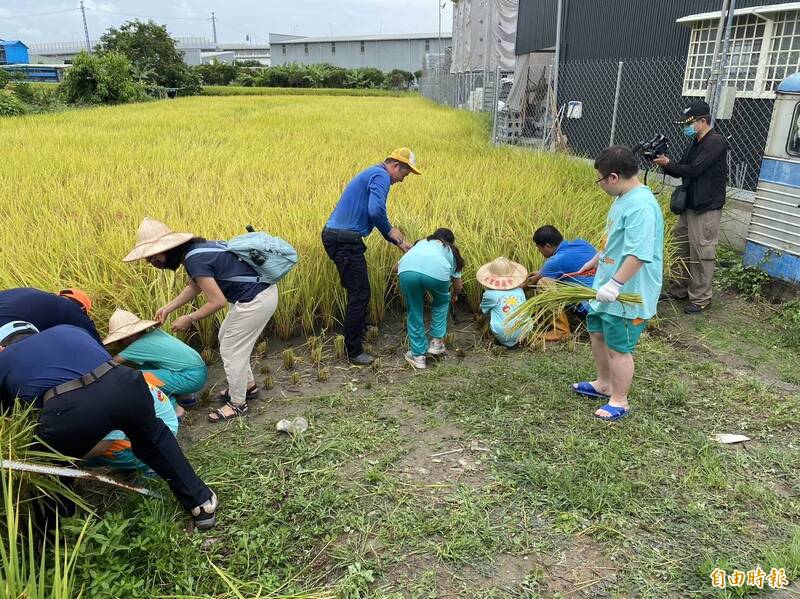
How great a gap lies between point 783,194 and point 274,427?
14.0 feet

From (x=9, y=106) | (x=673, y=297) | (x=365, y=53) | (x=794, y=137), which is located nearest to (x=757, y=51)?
(x=794, y=137)

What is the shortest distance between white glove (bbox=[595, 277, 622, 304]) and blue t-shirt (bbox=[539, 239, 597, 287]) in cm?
94

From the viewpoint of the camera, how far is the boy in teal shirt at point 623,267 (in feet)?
8.80

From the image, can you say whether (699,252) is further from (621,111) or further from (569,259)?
(621,111)

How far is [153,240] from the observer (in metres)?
2.86

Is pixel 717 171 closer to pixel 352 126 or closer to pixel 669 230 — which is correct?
pixel 669 230

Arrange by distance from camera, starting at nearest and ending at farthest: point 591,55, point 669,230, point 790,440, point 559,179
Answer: point 790,440, point 669,230, point 559,179, point 591,55

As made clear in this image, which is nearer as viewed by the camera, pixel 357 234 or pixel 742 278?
pixel 357 234

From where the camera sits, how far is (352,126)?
1180 cm

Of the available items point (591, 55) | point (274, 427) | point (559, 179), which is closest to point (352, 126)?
point (591, 55)

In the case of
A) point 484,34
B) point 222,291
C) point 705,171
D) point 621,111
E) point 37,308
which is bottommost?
point 222,291

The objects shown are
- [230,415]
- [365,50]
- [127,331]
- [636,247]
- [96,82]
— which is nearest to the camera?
[636,247]

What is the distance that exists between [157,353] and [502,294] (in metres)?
2.21

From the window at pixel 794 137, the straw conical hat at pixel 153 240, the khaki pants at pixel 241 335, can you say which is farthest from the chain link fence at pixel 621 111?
the straw conical hat at pixel 153 240
